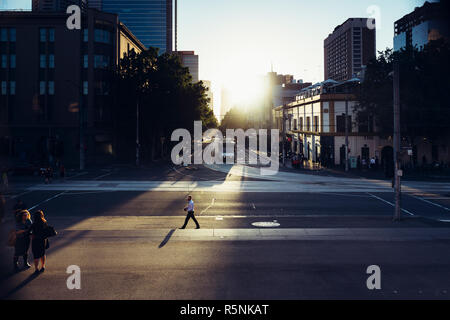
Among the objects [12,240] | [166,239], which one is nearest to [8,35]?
[166,239]

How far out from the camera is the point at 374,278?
32.3 feet

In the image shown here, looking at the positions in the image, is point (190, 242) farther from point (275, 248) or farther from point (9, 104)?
point (9, 104)

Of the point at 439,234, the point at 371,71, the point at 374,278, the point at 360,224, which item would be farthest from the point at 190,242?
the point at 371,71

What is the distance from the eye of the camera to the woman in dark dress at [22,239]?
1054cm

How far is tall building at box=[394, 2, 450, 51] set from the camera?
4.65 metres

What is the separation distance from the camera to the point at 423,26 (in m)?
96.8

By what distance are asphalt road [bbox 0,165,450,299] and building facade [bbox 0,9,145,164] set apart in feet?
113

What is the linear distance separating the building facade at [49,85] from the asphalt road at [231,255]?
3434cm

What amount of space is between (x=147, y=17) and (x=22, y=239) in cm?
18284

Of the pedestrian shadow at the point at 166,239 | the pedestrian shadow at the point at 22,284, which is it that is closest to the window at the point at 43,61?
the pedestrian shadow at the point at 166,239

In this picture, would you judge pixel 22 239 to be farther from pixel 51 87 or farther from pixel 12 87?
pixel 12 87

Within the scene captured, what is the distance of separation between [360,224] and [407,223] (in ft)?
7.02

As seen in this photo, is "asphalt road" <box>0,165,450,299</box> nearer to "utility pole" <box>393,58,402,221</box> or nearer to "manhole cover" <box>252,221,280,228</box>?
"manhole cover" <box>252,221,280,228</box>

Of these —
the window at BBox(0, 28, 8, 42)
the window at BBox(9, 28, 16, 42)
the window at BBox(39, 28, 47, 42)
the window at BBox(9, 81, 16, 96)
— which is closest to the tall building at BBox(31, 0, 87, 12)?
the window at BBox(39, 28, 47, 42)
